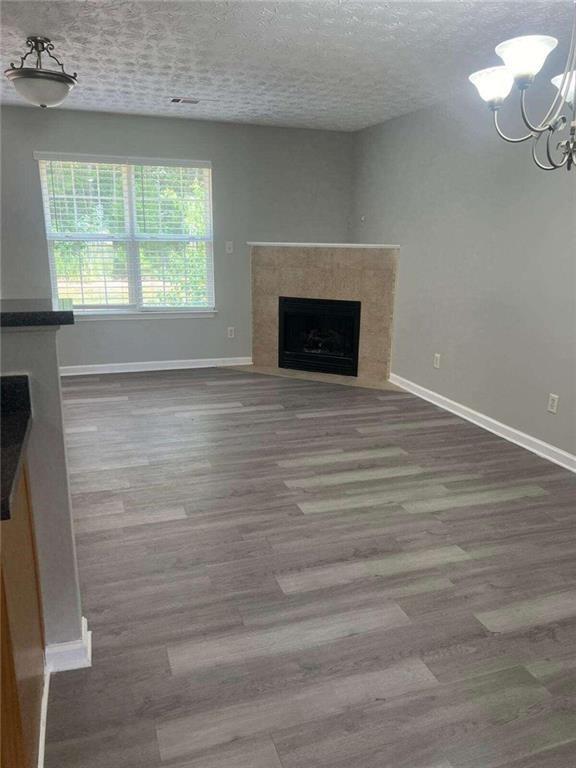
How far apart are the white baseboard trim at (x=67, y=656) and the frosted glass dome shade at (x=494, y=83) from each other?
252cm

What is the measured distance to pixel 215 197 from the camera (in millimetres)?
5672

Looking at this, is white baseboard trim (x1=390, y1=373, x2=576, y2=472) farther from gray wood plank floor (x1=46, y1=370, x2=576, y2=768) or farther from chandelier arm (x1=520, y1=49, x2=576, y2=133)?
chandelier arm (x1=520, y1=49, x2=576, y2=133)

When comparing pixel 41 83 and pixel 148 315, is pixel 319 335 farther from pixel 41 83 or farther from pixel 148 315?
pixel 41 83

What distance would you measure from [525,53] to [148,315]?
4.45 meters

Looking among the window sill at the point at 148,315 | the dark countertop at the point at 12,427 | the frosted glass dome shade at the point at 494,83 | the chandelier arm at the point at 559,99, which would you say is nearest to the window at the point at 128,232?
the window sill at the point at 148,315

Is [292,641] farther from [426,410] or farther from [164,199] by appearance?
[164,199]

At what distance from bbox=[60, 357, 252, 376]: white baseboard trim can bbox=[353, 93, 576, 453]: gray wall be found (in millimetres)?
1858

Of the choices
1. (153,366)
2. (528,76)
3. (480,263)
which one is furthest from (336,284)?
(528,76)

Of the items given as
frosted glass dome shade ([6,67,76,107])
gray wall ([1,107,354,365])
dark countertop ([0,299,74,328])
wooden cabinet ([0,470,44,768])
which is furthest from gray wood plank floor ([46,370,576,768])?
frosted glass dome shade ([6,67,76,107])

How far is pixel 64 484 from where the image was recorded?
170 cm

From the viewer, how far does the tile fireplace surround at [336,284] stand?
17.9 ft

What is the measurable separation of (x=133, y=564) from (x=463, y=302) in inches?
127

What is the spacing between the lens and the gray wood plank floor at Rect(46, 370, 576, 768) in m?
1.61

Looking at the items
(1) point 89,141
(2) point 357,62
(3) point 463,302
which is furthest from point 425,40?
(1) point 89,141
